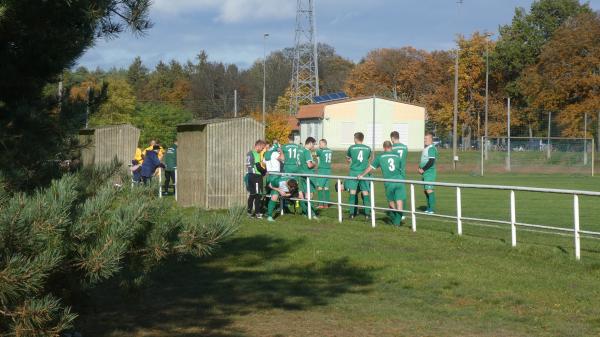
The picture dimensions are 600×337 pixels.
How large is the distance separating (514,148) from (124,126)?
91.9 feet

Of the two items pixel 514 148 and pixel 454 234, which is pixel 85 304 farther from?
pixel 514 148

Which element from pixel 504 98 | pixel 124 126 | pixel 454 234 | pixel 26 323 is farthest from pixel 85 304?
pixel 504 98

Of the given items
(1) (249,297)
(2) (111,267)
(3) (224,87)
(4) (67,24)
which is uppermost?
(3) (224,87)

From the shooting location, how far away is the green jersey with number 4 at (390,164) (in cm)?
1812

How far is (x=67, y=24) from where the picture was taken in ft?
23.0

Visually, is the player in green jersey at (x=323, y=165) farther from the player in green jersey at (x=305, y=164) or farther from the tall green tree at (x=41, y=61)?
the tall green tree at (x=41, y=61)

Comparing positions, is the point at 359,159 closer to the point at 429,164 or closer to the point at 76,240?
the point at 429,164

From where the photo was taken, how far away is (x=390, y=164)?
59.5 ft

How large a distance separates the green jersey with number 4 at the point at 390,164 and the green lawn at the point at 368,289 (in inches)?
86.2

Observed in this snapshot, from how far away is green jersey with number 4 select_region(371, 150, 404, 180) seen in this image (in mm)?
18125

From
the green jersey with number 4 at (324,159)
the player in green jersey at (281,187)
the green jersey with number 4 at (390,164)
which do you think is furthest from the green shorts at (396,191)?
the green jersey with number 4 at (324,159)

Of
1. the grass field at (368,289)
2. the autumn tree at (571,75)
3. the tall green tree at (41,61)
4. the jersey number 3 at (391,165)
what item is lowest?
the grass field at (368,289)

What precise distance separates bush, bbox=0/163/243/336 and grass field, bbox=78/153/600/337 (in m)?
0.51

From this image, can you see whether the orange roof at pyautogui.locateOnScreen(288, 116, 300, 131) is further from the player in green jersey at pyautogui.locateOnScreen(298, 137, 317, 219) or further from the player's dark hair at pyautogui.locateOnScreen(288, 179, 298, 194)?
the player's dark hair at pyautogui.locateOnScreen(288, 179, 298, 194)
